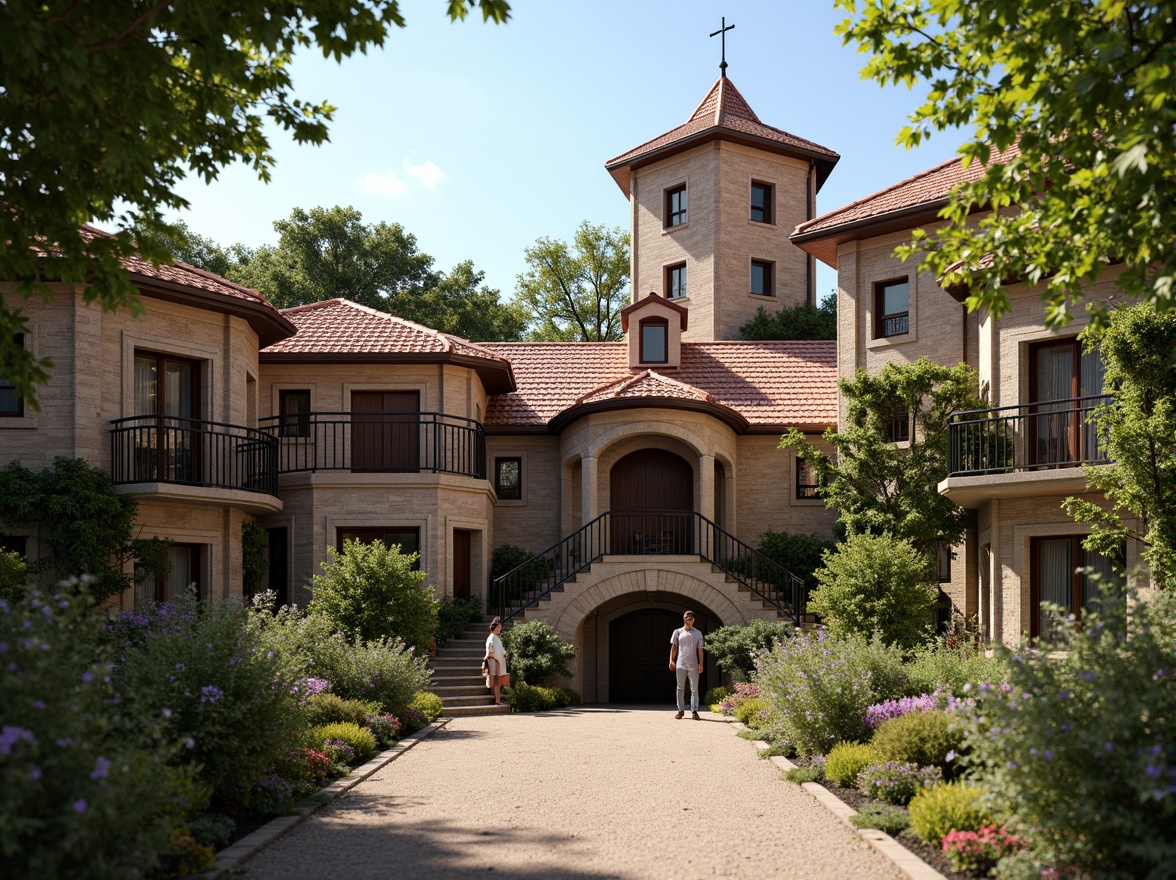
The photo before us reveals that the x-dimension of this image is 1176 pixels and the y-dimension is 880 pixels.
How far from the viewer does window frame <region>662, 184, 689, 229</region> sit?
34750 millimetres

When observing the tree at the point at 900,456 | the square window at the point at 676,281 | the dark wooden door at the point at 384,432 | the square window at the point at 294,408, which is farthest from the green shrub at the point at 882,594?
the square window at the point at 676,281

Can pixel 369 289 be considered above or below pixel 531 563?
above

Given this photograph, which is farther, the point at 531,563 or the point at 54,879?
the point at 531,563

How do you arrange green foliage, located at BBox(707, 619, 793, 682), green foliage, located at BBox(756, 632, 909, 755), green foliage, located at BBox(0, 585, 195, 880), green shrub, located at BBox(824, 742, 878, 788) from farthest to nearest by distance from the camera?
green foliage, located at BBox(707, 619, 793, 682) → green foliage, located at BBox(756, 632, 909, 755) → green shrub, located at BBox(824, 742, 878, 788) → green foliage, located at BBox(0, 585, 195, 880)

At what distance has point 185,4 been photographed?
24.1 ft

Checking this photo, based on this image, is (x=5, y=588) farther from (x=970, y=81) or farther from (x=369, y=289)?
(x=369, y=289)

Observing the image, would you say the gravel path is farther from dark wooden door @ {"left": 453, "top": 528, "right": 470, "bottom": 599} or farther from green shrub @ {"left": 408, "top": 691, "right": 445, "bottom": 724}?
dark wooden door @ {"left": 453, "top": 528, "right": 470, "bottom": 599}

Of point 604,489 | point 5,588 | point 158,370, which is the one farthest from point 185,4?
point 604,489

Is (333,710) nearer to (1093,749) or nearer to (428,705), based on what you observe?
(428,705)

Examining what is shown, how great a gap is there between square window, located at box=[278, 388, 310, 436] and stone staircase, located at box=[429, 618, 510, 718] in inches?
233

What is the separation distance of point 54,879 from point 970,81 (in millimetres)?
8351

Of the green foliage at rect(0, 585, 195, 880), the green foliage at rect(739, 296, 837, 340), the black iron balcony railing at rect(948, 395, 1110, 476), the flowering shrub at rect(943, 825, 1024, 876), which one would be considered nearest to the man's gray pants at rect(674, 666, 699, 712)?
the black iron balcony railing at rect(948, 395, 1110, 476)

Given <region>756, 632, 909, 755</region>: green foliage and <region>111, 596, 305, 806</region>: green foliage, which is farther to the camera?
<region>756, 632, 909, 755</region>: green foliage

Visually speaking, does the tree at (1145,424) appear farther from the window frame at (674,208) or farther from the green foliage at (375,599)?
the window frame at (674,208)
